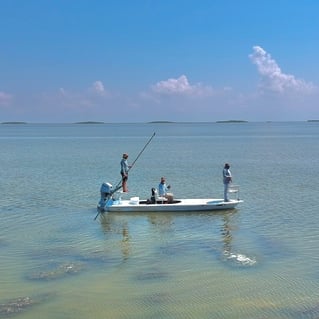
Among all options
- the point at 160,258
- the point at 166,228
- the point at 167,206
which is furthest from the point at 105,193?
the point at 160,258

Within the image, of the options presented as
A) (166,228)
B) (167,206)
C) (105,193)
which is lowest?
(166,228)

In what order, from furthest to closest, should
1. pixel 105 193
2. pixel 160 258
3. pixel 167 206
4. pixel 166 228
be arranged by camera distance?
1. pixel 105 193
2. pixel 167 206
3. pixel 166 228
4. pixel 160 258

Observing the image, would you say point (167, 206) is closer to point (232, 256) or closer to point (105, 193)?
point (105, 193)

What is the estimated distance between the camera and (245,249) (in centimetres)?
1683

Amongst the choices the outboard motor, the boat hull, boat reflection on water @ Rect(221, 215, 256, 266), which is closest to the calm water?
boat reflection on water @ Rect(221, 215, 256, 266)

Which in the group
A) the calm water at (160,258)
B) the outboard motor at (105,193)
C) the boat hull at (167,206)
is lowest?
the calm water at (160,258)

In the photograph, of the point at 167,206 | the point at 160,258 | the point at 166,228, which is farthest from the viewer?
the point at 167,206

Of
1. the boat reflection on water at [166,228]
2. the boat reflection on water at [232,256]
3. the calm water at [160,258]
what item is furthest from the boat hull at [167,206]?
the boat reflection on water at [232,256]

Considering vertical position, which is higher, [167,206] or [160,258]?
[167,206]

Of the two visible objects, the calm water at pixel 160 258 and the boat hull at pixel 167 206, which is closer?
the calm water at pixel 160 258

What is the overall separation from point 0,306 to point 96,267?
346 centimetres

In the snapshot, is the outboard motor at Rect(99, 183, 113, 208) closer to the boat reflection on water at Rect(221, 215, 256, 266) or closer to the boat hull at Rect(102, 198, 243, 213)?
the boat hull at Rect(102, 198, 243, 213)

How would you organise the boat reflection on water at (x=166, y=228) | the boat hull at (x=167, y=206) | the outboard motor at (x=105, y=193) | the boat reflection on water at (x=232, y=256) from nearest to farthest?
the boat reflection on water at (x=232, y=256) < the boat reflection on water at (x=166, y=228) < the boat hull at (x=167, y=206) < the outboard motor at (x=105, y=193)

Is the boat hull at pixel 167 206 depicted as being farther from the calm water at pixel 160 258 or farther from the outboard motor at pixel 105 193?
the calm water at pixel 160 258
